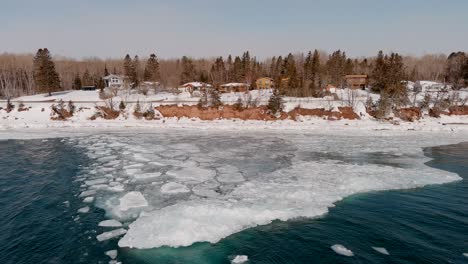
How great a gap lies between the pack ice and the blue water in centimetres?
52

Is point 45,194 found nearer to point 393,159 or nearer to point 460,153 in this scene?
point 393,159

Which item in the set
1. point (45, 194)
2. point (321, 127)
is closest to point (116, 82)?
point (321, 127)

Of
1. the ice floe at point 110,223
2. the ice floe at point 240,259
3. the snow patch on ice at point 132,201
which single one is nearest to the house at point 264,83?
the snow patch on ice at point 132,201

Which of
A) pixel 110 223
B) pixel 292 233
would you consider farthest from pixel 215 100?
pixel 292 233

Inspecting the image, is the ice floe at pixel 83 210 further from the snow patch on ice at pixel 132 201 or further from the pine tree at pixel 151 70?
the pine tree at pixel 151 70

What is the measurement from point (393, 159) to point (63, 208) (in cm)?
1643

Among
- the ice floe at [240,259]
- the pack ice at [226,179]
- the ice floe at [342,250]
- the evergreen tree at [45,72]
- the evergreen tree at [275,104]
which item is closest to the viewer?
the ice floe at [240,259]

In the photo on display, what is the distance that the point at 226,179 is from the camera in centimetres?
1409

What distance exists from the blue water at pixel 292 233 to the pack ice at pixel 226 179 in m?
0.52

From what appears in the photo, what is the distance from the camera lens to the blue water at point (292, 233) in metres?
7.61

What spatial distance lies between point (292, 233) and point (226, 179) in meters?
5.67

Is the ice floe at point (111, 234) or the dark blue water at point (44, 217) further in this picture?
the ice floe at point (111, 234)

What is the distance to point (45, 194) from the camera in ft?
39.8

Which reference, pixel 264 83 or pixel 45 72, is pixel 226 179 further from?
pixel 264 83
